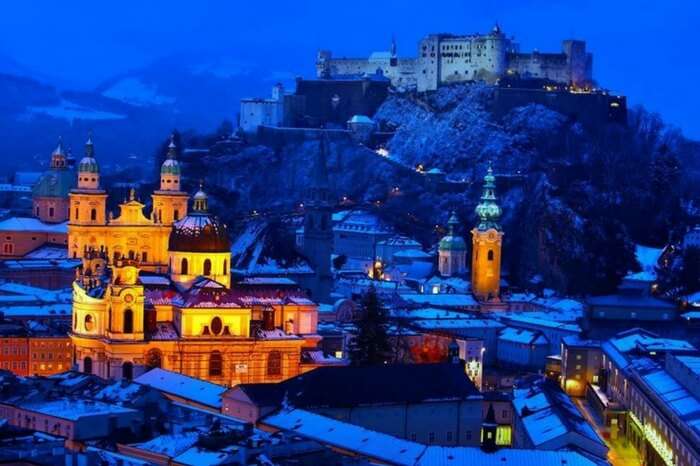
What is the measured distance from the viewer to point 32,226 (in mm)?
111062

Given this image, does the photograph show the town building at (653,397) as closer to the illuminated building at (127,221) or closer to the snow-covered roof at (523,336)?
the snow-covered roof at (523,336)

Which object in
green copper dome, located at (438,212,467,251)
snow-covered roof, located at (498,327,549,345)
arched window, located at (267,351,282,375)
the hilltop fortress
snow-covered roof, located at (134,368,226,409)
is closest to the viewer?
snow-covered roof, located at (134,368,226,409)

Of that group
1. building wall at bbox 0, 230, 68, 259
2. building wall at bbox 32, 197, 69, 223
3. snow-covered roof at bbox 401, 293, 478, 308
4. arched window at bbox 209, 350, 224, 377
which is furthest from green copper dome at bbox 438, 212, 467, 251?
arched window at bbox 209, 350, 224, 377

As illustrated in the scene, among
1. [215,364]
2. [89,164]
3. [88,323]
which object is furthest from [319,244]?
[88,323]

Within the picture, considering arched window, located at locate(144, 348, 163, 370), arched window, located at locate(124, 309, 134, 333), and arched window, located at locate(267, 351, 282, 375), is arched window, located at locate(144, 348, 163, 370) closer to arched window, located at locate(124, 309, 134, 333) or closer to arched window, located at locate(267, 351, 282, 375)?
arched window, located at locate(124, 309, 134, 333)

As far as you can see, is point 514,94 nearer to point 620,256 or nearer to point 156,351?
point 620,256

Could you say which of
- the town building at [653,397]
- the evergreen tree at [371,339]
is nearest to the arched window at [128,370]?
the evergreen tree at [371,339]

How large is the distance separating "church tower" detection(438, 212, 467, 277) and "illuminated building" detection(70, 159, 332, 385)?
33.9 metres

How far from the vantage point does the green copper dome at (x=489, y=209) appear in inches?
4240

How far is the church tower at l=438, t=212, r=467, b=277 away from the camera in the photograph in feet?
363

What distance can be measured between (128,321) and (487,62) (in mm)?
64426

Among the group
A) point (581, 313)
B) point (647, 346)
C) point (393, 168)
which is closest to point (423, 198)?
point (393, 168)

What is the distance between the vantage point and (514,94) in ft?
410

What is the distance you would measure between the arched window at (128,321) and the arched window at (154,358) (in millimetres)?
1158
